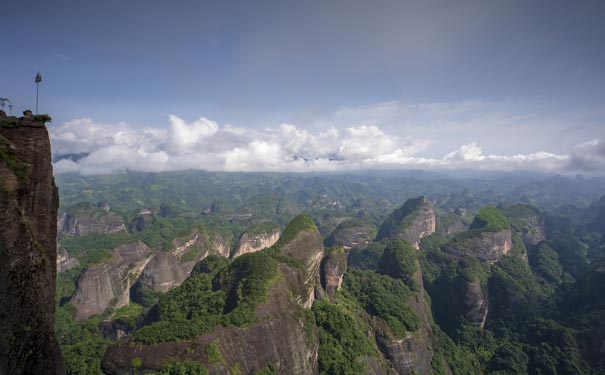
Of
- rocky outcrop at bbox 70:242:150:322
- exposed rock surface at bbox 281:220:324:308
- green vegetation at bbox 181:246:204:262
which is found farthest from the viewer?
green vegetation at bbox 181:246:204:262

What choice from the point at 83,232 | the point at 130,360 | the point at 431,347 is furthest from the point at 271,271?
the point at 83,232

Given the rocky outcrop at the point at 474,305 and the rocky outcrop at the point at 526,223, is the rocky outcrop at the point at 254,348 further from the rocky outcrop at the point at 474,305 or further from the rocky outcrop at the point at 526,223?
the rocky outcrop at the point at 526,223

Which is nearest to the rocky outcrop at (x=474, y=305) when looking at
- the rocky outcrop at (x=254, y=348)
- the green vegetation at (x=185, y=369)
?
the rocky outcrop at (x=254, y=348)

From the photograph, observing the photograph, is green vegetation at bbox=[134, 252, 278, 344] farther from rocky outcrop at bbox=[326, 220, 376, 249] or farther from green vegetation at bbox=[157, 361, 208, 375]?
rocky outcrop at bbox=[326, 220, 376, 249]

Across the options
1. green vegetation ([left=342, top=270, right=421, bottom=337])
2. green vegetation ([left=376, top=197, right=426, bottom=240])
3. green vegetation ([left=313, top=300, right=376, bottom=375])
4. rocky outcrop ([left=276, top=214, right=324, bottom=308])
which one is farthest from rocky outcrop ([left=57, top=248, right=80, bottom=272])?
green vegetation ([left=376, top=197, right=426, bottom=240])

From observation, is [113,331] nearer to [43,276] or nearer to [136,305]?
[136,305]

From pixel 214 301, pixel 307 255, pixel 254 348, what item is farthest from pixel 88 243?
pixel 254 348
